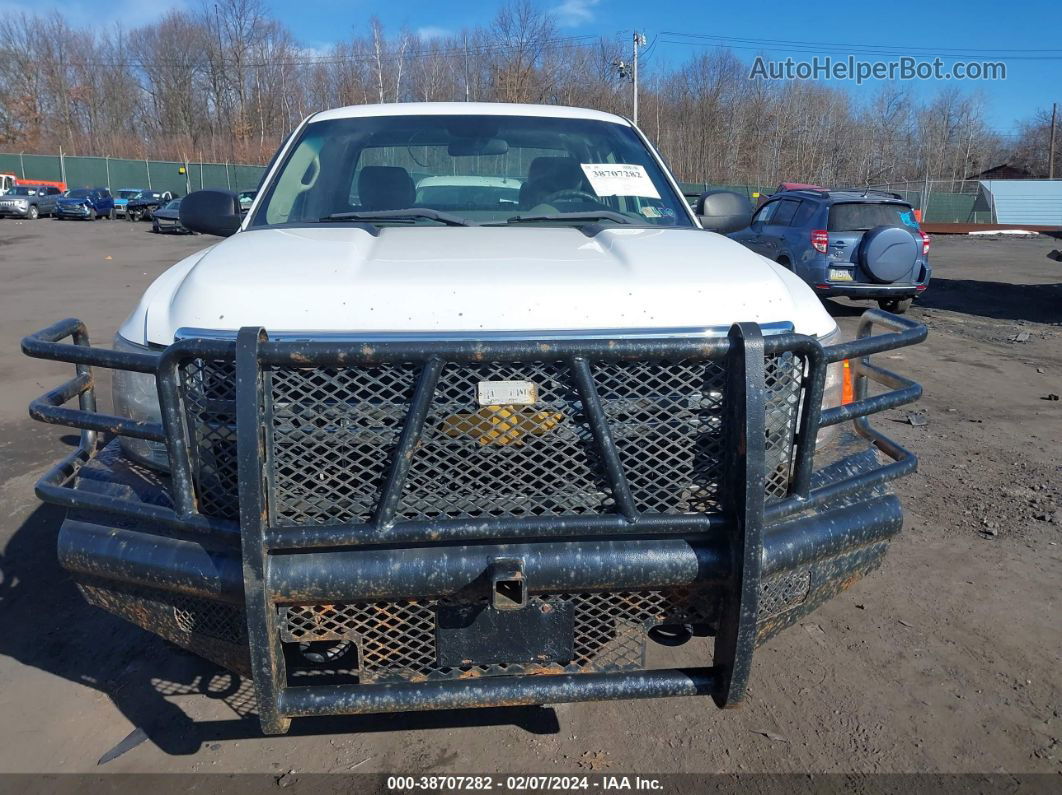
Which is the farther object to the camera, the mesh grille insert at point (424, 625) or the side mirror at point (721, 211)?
the side mirror at point (721, 211)

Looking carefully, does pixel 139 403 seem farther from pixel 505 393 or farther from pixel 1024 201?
pixel 1024 201

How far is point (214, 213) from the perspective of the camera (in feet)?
12.1

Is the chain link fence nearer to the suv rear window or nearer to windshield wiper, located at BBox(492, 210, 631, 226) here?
the suv rear window

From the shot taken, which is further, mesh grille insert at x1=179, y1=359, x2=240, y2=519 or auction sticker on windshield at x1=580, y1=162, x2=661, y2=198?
auction sticker on windshield at x1=580, y1=162, x2=661, y2=198

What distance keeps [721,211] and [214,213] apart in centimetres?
237

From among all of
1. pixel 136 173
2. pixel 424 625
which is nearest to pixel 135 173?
pixel 136 173

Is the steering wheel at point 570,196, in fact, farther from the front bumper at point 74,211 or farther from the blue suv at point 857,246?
the front bumper at point 74,211

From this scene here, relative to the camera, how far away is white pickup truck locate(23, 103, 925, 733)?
2.04 meters

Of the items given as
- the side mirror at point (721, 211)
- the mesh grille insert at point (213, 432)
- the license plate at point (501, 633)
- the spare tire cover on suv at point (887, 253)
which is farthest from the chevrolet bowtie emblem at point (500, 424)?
the spare tire cover on suv at point (887, 253)

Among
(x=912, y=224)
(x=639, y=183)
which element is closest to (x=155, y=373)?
(x=639, y=183)

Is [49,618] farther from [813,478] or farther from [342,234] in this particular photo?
[813,478]

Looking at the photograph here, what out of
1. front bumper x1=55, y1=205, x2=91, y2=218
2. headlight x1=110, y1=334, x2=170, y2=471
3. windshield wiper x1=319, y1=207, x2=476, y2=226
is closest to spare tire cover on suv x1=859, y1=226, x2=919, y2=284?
windshield wiper x1=319, y1=207, x2=476, y2=226

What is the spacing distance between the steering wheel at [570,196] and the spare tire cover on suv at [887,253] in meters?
8.76

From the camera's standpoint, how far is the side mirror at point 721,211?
3.87 m
